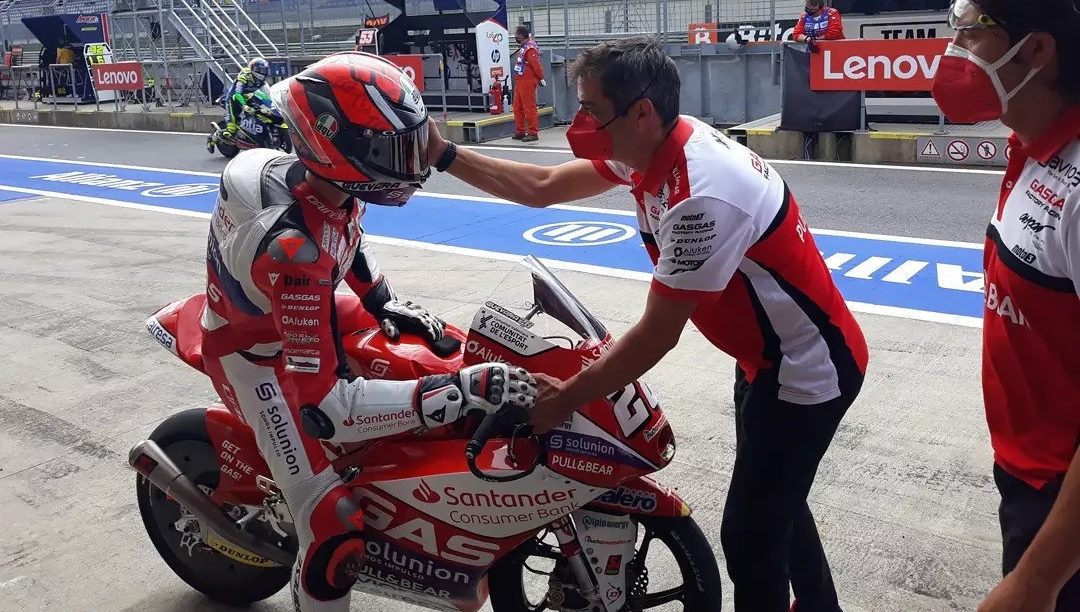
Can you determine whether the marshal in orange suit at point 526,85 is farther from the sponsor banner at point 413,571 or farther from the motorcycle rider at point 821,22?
the sponsor banner at point 413,571

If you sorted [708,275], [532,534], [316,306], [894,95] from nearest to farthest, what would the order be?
1. [708,275]
2. [316,306]
3. [532,534]
4. [894,95]

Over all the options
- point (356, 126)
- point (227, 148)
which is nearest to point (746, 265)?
point (356, 126)

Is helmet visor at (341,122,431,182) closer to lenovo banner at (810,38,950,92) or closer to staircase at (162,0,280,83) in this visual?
lenovo banner at (810,38,950,92)

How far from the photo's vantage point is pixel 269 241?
305 cm

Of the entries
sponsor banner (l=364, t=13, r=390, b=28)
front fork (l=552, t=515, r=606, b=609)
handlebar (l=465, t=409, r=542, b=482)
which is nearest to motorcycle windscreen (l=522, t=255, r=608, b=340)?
handlebar (l=465, t=409, r=542, b=482)

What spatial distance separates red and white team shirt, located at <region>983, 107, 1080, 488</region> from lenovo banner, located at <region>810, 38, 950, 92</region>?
1129 cm

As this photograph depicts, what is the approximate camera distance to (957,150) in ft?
43.4

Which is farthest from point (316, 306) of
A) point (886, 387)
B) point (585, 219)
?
point (585, 219)

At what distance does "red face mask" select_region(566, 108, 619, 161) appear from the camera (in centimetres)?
292

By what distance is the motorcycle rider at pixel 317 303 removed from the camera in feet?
9.71

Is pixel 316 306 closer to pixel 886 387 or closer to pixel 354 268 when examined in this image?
pixel 354 268

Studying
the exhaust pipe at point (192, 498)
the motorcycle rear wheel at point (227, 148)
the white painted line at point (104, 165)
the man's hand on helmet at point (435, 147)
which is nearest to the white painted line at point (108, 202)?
the white painted line at point (104, 165)

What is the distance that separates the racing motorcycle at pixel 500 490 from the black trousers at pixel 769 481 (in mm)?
165

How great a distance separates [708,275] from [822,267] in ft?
1.64
